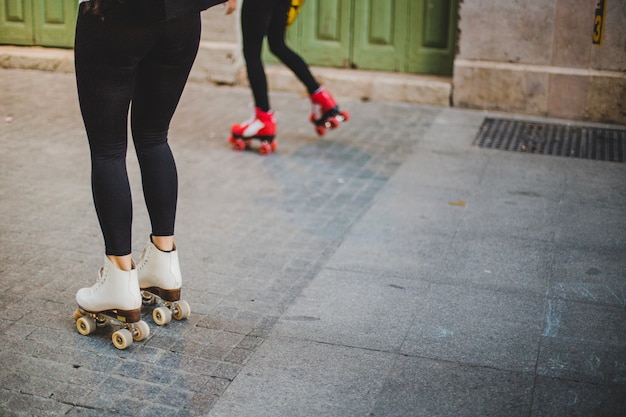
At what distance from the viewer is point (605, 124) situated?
25.7ft

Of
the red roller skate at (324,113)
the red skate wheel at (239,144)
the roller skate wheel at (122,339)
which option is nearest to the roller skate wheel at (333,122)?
the red roller skate at (324,113)

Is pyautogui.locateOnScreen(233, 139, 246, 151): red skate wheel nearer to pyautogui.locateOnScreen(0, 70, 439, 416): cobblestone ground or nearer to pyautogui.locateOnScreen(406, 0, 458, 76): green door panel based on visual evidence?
pyautogui.locateOnScreen(0, 70, 439, 416): cobblestone ground

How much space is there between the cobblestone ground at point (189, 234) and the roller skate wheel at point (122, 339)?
0.03 m

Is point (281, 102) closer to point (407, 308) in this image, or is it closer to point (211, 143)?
point (211, 143)

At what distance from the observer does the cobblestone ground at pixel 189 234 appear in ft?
11.2

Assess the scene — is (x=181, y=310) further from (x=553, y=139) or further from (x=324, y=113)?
(x=553, y=139)

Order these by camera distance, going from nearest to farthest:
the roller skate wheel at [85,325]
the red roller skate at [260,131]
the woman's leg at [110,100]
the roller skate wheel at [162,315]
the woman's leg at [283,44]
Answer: the woman's leg at [110,100]
the roller skate wheel at [85,325]
the roller skate wheel at [162,315]
the woman's leg at [283,44]
the red roller skate at [260,131]

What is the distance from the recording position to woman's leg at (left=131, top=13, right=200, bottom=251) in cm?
349

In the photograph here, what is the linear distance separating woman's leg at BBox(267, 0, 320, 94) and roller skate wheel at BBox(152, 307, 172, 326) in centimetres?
322

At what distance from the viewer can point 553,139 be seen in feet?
24.0

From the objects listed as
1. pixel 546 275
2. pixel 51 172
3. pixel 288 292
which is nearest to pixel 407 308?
pixel 288 292

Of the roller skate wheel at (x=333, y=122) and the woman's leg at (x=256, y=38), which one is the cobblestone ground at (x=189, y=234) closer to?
the roller skate wheel at (x=333, y=122)

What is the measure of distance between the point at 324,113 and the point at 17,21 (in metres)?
4.21

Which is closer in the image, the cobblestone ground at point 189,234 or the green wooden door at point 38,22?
the cobblestone ground at point 189,234
